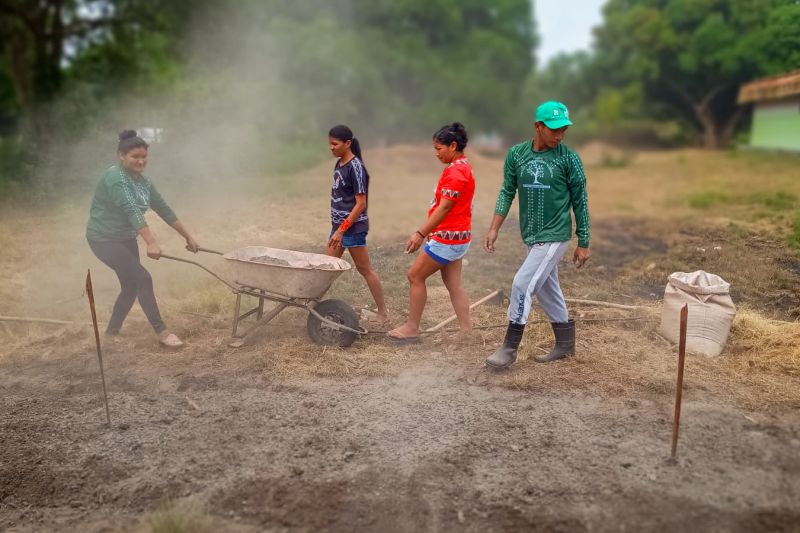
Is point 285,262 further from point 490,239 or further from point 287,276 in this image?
point 490,239

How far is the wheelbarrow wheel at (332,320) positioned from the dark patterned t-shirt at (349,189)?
0.64 m

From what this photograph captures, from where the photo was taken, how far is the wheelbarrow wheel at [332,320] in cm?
559

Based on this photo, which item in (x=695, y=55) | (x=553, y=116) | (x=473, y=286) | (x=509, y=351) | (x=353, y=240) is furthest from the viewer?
(x=695, y=55)

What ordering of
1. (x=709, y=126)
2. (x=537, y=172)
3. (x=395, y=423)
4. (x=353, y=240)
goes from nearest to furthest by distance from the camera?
(x=395, y=423) → (x=537, y=172) → (x=353, y=240) → (x=709, y=126)

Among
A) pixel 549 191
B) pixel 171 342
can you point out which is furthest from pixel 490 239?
pixel 171 342

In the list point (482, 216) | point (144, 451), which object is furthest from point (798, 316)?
point (482, 216)

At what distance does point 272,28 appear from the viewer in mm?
26562

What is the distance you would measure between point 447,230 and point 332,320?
117cm

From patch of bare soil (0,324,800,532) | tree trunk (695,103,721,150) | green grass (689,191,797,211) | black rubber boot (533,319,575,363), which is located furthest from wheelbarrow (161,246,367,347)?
tree trunk (695,103,721,150)

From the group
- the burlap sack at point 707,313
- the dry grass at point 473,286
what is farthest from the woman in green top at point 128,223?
the burlap sack at point 707,313

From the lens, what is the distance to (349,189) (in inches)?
227

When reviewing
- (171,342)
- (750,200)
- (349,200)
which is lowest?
(171,342)

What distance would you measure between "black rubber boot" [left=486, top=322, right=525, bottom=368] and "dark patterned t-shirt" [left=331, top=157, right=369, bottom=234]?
61.3 inches

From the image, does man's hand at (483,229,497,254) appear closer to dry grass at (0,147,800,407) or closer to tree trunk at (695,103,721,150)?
dry grass at (0,147,800,407)
